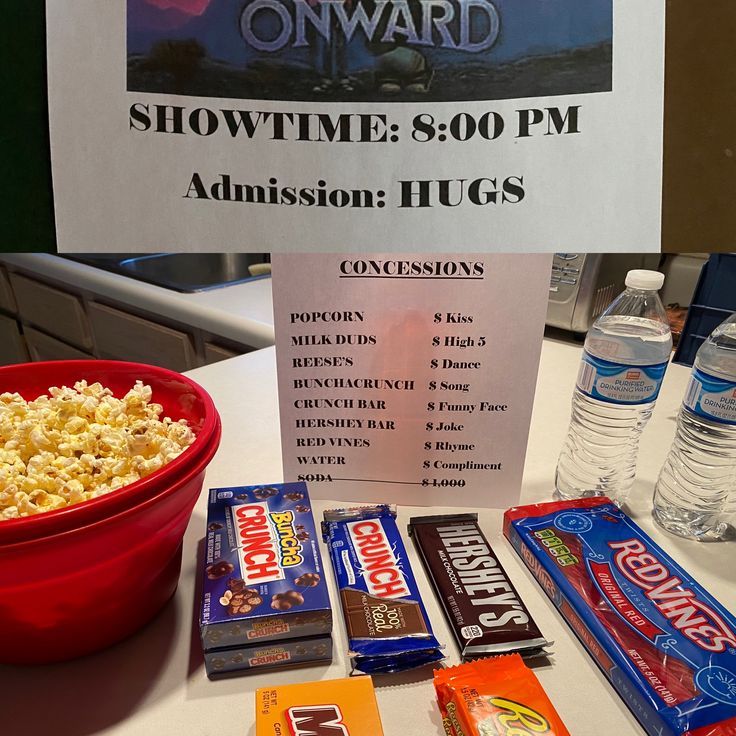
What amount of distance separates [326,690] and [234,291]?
150cm

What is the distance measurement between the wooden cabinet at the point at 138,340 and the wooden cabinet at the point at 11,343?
0.80m

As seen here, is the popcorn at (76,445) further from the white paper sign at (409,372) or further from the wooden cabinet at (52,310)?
the wooden cabinet at (52,310)

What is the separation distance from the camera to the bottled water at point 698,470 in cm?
68

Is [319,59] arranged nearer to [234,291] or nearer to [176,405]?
[176,405]

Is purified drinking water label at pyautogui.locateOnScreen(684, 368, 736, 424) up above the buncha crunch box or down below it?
above

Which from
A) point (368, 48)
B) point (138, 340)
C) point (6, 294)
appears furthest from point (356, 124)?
point (6, 294)

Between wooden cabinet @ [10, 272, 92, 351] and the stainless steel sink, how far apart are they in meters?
0.17

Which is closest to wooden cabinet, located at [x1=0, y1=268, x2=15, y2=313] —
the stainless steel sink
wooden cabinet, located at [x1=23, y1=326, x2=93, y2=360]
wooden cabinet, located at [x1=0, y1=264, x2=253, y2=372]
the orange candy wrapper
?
wooden cabinet, located at [x1=0, y1=264, x2=253, y2=372]

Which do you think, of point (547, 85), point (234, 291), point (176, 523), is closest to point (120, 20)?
point (547, 85)

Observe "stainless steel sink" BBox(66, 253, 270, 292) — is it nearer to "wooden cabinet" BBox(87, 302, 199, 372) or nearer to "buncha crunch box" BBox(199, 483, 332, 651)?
"wooden cabinet" BBox(87, 302, 199, 372)

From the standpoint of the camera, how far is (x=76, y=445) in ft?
1.74

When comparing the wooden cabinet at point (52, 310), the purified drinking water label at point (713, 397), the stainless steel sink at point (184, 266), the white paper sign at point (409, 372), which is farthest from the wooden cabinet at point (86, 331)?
the purified drinking water label at point (713, 397)

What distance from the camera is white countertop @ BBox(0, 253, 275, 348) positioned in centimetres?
155

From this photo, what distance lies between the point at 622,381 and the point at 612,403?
0.03 metres
